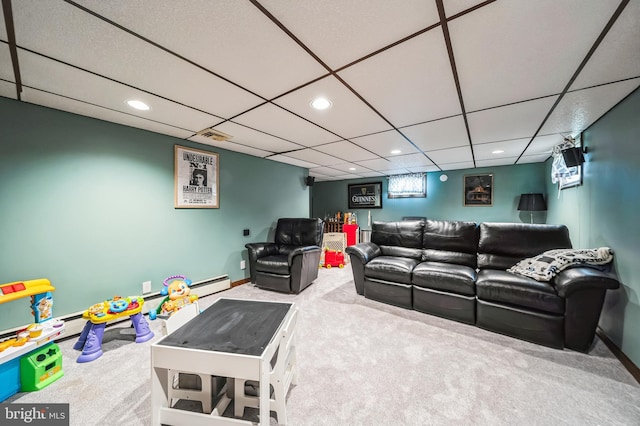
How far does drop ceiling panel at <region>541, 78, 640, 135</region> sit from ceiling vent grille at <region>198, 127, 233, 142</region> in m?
3.42

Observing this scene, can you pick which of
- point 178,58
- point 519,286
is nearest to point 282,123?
point 178,58

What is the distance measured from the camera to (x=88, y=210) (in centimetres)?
228

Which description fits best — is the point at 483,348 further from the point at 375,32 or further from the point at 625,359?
the point at 375,32

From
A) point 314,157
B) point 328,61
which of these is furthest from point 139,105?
point 314,157

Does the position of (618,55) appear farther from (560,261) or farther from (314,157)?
(314,157)

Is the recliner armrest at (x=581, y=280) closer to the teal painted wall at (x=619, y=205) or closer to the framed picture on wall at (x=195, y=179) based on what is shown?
the teal painted wall at (x=619, y=205)

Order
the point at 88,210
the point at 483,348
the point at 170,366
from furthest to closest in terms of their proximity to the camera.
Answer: the point at 88,210, the point at 483,348, the point at 170,366

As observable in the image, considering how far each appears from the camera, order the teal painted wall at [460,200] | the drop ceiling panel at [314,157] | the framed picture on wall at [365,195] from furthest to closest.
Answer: the framed picture on wall at [365,195] → the teal painted wall at [460,200] → the drop ceiling panel at [314,157]

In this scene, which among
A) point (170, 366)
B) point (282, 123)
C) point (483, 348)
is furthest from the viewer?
point (282, 123)

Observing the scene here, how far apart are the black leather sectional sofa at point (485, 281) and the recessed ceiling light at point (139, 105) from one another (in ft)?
9.49

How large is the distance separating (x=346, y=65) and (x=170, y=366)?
198 cm

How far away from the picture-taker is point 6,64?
1437 mm

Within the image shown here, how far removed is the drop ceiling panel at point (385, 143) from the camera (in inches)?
112

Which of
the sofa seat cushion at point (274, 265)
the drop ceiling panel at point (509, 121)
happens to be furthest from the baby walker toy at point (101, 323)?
the drop ceiling panel at point (509, 121)
